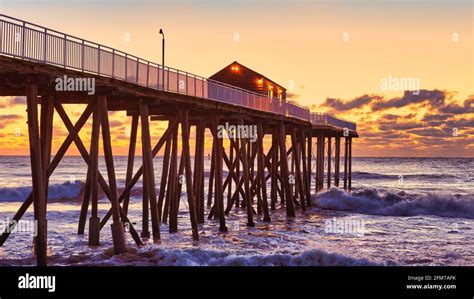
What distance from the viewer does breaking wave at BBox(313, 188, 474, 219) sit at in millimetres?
36250

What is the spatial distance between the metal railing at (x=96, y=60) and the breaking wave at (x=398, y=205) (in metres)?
14.2

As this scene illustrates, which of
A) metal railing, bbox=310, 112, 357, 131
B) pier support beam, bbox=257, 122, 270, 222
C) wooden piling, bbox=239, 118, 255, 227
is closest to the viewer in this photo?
wooden piling, bbox=239, 118, 255, 227

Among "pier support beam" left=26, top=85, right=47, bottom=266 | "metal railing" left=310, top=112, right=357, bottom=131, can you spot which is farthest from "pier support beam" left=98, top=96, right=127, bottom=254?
"metal railing" left=310, top=112, right=357, bottom=131

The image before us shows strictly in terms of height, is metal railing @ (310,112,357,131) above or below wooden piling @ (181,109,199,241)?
above

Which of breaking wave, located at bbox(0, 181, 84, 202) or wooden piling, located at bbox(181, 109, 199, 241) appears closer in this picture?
wooden piling, located at bbox(181, 109, 199, 241)

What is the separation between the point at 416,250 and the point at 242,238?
230 inches

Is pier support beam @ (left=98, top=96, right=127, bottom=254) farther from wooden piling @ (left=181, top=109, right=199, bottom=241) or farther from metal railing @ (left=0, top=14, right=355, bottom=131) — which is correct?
wooden piling @ (left=181, top=109, right=199, bottom=241)

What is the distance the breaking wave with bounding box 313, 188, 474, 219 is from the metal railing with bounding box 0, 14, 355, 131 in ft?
46.7

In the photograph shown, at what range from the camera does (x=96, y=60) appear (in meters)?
16.1

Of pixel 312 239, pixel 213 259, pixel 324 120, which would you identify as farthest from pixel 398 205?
pixel 213 259
